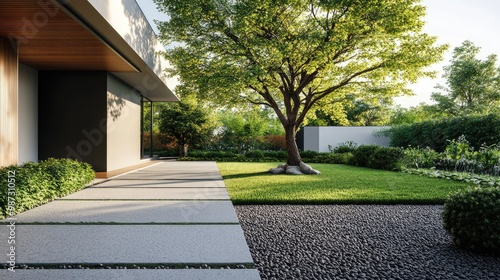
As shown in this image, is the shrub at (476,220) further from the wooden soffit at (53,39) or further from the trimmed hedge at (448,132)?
the trimmed hedge at (448,132)

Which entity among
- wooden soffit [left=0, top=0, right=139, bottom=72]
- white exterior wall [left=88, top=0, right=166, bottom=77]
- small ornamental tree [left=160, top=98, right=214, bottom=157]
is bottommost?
small ornamental tree [left=160, top=98, right=214, bottom=157]

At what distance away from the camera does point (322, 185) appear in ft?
23.5

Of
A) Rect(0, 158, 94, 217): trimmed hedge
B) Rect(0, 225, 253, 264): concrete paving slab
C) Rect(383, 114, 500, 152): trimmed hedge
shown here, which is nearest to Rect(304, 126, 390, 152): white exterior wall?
Rect(383, 114, 500, 152): trimmed hedge

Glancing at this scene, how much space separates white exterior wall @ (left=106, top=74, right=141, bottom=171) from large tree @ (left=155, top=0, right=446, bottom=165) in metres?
1.98

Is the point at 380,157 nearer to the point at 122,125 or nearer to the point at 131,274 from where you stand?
the point at 122,125

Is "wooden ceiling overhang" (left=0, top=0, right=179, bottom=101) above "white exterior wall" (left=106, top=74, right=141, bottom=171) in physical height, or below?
above

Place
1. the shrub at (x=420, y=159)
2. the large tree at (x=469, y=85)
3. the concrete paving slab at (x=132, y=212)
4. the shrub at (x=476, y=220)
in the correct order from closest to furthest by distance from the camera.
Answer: the shrub at (x=476, y=220) < the concrete paving slab at (x=132, y=212) < the shrub at (x=420, y=159) < the large tree at (x=469, y=85)

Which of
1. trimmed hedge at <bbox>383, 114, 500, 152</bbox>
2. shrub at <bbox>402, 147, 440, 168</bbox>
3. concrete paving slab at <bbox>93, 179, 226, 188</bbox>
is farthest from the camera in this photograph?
shrub at <bbox>402, 147, 440, 168</bbox>

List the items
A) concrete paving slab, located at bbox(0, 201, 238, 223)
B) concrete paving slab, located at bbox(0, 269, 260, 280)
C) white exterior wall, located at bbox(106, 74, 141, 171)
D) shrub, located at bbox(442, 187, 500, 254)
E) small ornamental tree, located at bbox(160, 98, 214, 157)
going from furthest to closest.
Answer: small ornamental tree, located at bbox(160, 98, 214, 157), white exterior wall, located at bbox(106, 74, 141, 171), concrete paving slab, located at bbox(0, 201, 238, 223), shrub, located at bbox(442, 187, 500, 254), concrete paving slab, located at bbox(0, 269, 260, 280)

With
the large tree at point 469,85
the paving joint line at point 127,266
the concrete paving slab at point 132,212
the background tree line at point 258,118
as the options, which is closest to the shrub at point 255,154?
the background tree line at point 258,118

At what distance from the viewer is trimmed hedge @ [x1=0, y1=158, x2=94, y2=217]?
13.3ft

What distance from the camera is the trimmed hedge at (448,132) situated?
1120 centimetres

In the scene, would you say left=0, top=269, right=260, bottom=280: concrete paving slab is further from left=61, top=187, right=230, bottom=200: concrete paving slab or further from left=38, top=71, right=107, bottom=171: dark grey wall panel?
left=38, top=71, right=107, bottom=171: dark grey wall panel

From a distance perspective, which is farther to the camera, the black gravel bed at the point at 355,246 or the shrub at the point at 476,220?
the shrub at the point at 476,220
